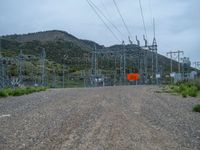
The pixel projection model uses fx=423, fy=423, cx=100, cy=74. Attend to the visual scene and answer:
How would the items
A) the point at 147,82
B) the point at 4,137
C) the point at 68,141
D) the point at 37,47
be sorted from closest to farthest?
the point at 68,141, the point at 4,137, the point at 147,82, the point at 37,47

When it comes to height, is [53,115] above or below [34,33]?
below

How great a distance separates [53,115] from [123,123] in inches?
106

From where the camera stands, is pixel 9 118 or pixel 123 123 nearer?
pixel 123 123

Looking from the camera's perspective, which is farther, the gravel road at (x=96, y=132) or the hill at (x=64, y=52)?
the hill at (x=64, y=52)

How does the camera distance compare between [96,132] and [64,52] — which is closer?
[96,132]

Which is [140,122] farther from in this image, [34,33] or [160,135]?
[34,33]

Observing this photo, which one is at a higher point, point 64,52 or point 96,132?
point 64,52

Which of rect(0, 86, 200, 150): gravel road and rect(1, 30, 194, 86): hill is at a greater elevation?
rect(1, 30, 194, 86): hill

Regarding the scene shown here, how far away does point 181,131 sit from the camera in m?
10.2

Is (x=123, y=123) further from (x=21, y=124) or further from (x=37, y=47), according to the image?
(x=37, y=47)

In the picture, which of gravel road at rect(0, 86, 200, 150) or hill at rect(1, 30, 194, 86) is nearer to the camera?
gravel road at rect(0, 86, 200, 150)


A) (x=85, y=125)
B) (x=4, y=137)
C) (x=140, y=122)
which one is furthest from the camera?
(x=140, y=122)

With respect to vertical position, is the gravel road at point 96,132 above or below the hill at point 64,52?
below

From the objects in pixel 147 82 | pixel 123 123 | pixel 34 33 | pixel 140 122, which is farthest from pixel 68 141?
pixel 34 33
